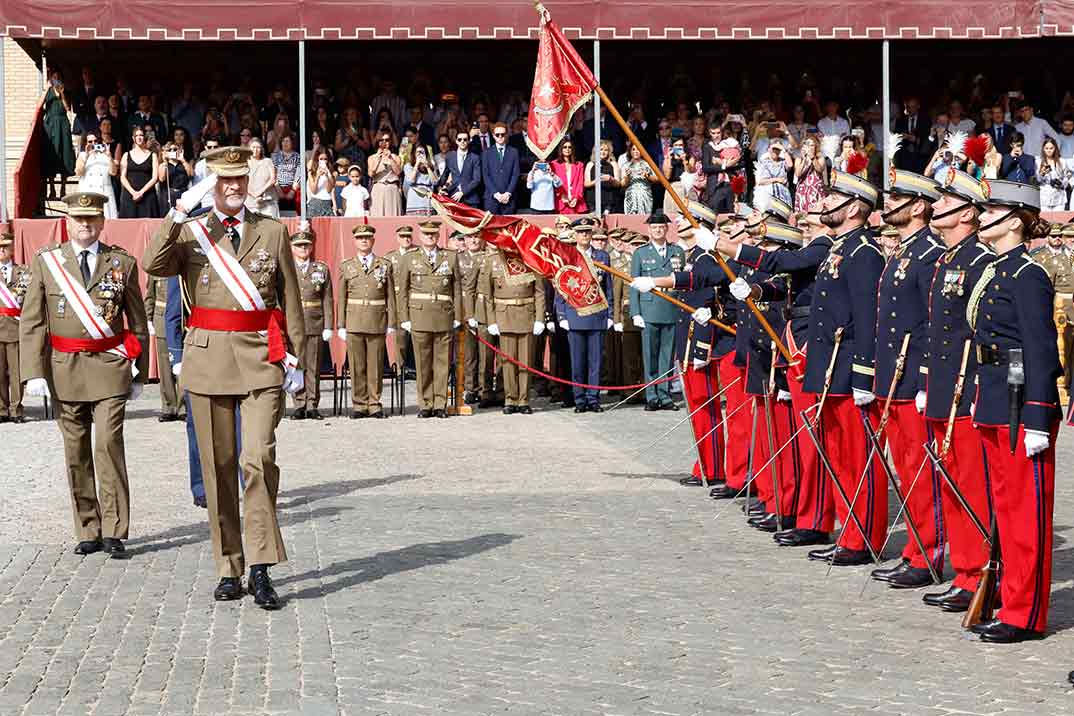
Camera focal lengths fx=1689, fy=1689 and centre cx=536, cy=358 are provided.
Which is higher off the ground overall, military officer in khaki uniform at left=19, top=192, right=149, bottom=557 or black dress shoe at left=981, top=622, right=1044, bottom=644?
military officer in khaki uniform at left=19, top=192, right=149, bottom=557

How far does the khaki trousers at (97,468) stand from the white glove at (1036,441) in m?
5.03

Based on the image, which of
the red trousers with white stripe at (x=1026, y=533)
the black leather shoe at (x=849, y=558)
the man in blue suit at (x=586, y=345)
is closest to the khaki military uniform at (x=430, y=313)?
the man in blue suit at (x=586, y=345)

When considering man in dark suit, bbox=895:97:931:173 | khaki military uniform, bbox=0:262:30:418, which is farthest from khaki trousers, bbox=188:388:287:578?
man in dark suit, bbox=895:97:931:173

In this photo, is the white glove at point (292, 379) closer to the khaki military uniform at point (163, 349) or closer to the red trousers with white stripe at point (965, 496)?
the red trousers with white stripe at point (965, 496)

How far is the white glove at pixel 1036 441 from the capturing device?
7.01 metres

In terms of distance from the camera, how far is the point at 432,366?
17.4m

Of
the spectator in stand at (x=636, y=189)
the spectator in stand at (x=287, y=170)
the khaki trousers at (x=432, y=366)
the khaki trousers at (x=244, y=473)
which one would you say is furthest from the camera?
the spectator in stand at (x=287, y=170)

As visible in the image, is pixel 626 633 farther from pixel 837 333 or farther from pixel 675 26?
pixel 675 26

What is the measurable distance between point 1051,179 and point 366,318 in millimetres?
9066

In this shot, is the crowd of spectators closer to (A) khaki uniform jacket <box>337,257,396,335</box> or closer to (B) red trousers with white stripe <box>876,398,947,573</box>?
(A) khaki uniform jacket <box>337,257,396,335</box>

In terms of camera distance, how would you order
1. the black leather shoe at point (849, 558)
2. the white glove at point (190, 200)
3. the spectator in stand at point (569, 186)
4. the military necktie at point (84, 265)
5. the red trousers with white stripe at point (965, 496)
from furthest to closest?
the spectator in stand at point (569, 186) < the military necktie at point (84, 265) < the black leather shoe at point (849, 558) < the white glove at point (190, 200) < the red trousers with white stripe at point (965, 496)

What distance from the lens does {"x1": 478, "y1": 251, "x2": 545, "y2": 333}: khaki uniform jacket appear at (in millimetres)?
17719

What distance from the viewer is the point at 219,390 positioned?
26.6ft

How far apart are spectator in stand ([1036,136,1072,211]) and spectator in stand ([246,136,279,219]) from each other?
943 centimetres
